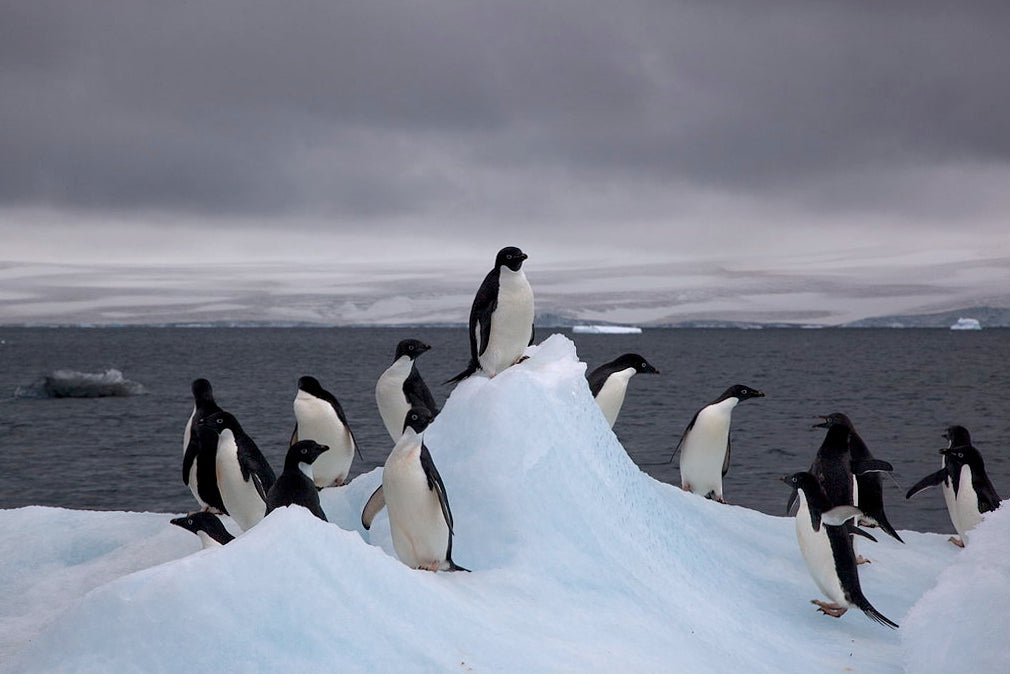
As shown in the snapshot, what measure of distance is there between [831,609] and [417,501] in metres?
3.09

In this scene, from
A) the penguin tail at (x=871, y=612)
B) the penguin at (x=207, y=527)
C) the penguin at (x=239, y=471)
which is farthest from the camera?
the penguin at (x=239, y=471)

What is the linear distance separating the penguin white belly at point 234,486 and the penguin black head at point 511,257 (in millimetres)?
2701

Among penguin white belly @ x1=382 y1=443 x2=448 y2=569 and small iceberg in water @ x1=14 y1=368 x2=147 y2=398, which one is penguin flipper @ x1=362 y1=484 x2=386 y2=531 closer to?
penguin white belly @ x1=382 y1=443 x2=448 y2=569

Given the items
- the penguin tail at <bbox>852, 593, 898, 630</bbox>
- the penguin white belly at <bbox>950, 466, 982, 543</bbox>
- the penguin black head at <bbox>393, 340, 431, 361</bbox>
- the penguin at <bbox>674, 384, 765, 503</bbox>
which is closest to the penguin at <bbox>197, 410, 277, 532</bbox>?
the penguin black head at <bbox>393, 340, 431, 361</bbox>

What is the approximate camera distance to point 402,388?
8.81m

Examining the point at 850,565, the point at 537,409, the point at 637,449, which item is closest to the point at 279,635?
the point at 537,409

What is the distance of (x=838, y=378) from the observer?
179 ft

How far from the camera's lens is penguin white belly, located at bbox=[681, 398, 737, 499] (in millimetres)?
9188

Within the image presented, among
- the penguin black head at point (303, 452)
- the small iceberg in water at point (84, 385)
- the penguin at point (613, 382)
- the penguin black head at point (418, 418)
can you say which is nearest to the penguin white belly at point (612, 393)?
the penguin at point (613, 382)

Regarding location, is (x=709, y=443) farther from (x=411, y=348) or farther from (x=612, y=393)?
(x=411, y=348)

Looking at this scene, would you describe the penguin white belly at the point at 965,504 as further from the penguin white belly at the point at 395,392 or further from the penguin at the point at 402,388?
the penguin white belly at the point at 395,392

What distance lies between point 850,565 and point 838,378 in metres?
51.1

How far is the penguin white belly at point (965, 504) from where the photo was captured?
8891 millimetres

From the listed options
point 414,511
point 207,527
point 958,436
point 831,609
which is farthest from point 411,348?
point 958,436
